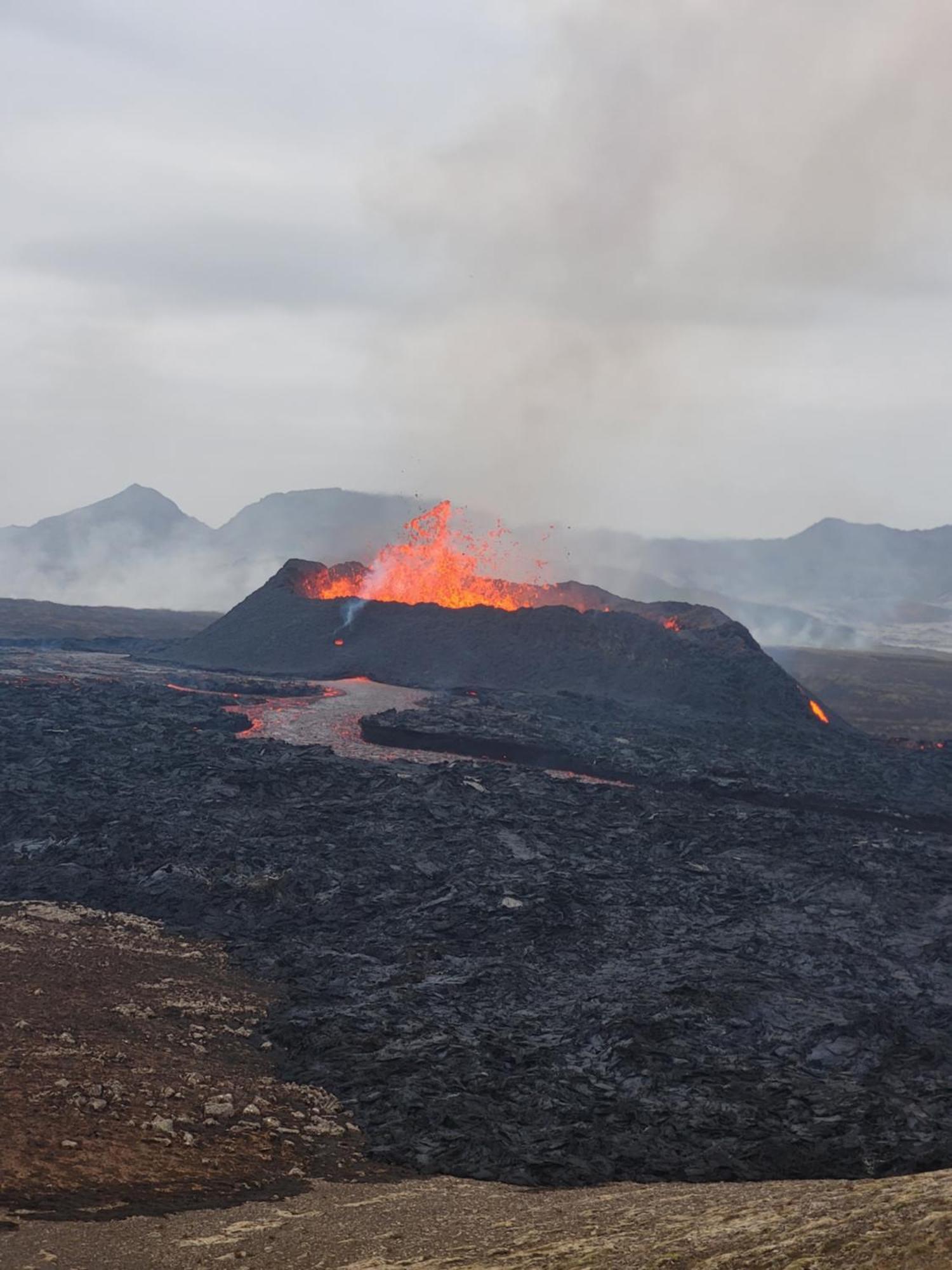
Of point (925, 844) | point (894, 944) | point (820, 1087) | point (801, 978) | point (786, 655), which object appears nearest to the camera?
point (820, 1087)

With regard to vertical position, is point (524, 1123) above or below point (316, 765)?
below

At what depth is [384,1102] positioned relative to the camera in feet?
49.5

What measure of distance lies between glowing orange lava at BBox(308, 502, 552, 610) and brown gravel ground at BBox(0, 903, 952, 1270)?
5412cm

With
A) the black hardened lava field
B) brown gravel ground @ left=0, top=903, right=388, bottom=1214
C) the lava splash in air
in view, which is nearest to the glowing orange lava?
the lava splash in air

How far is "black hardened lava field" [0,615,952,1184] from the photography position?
15094 mm

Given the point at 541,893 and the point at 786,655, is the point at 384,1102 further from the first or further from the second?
the point at 786,655

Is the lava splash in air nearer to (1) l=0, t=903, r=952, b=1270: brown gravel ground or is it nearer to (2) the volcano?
(2) the volcano

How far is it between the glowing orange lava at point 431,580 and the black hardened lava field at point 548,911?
88.6 ft

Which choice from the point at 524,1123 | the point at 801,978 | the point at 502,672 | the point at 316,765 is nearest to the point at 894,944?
the point at 801,978

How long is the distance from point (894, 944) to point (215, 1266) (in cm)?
1738

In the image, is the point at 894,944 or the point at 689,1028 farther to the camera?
the point at 894,944

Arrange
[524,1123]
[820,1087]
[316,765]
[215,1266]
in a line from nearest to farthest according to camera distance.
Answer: [215,1266] → [524,1123] → [820,1087] → [316,765]

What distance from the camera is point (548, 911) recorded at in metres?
24.1

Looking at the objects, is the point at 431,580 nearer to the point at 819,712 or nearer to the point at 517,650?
the point at 517,650
